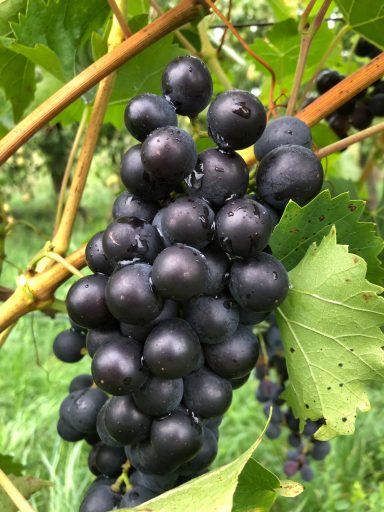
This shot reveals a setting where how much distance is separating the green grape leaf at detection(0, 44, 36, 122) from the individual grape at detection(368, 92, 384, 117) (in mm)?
777

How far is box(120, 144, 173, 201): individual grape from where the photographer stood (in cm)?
64

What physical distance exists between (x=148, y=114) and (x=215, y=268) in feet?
0.64

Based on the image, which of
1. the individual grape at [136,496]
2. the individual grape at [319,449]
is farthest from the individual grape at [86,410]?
the individual grape at [319,449]

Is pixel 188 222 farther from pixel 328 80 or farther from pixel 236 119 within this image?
pixel 328 80

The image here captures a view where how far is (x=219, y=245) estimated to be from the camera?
64 cm

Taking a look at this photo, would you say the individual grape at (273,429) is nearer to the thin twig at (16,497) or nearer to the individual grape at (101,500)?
the individual grape at (101,500)

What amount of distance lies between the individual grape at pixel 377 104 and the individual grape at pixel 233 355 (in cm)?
84

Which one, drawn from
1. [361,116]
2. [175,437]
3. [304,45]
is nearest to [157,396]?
[175,437]

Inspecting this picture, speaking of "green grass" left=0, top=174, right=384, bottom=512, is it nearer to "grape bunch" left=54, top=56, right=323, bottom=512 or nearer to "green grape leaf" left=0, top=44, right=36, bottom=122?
"green grape leaf" left=0, top=44, right=36, bottom=122

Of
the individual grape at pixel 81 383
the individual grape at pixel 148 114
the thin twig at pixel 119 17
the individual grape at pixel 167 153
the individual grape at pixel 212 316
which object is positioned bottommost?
the individual grape at pixel 81 383

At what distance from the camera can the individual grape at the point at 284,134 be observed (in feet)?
2.30

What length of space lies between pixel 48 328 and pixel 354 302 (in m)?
3.98

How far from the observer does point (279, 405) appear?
1521 mm

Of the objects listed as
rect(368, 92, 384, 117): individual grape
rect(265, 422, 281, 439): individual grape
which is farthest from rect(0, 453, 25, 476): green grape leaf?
rect(368, 92, 384, 117): individual grape
